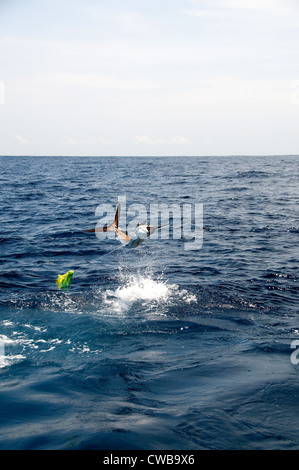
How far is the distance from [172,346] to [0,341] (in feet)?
20.8

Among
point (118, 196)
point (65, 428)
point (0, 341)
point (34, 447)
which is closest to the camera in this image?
point (34, 447)

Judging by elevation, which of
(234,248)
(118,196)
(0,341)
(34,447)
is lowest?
(34,447)

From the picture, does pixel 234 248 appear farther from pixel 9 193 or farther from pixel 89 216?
pixel 9 193

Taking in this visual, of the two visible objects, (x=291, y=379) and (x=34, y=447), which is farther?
(x=291, y=379)

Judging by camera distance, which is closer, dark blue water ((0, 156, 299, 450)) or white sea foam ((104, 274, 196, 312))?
dark blue water ((0, 156, 299, 450))

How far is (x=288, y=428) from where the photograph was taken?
9.52 metres

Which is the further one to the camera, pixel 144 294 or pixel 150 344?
pixel 144 294

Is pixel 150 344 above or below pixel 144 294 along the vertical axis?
below

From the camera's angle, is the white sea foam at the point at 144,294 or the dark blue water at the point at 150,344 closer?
the dark blue water at the point at 150,344

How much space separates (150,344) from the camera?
14.0m

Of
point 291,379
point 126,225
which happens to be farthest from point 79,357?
point 126,225

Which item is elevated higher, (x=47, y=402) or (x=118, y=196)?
(x=118, y=196)

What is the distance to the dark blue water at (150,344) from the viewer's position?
950cm

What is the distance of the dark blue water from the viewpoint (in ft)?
31.2
